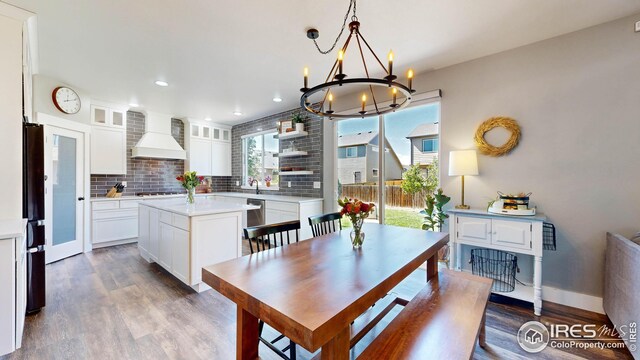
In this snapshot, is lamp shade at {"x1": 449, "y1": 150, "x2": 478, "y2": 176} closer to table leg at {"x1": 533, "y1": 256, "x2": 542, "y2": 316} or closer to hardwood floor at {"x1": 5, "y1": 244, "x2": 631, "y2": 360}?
table leg at {"x1": 533, "y1": 256, "x2": 542, "y2": 316}

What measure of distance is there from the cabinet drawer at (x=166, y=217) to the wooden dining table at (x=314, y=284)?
78.4 inches

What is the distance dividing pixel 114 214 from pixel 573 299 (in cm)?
656

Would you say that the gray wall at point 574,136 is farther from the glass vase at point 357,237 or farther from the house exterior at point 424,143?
the glass vase at point 357,237

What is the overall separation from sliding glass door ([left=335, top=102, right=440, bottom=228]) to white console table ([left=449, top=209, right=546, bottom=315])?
30.7 inches

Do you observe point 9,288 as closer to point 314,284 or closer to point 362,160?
point 314,284

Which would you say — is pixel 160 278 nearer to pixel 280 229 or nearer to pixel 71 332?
pixel 71 332

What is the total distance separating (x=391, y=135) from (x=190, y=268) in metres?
3.15

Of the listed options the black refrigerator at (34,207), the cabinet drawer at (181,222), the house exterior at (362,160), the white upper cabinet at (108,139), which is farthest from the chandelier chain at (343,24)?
the white upper cabinet at (108,139)

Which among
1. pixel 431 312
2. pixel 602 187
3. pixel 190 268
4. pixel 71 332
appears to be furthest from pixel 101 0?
pixel 602 187

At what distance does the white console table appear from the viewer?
2.37m

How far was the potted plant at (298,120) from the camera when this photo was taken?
473cm

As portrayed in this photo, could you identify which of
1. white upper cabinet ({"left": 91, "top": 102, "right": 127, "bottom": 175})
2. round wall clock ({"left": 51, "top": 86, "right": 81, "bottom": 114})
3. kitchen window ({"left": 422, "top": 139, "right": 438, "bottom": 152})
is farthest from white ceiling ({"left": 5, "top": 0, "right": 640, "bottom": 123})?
white upper cabinet ({"left": 91, "top": 102, "right": 127, "bottom": 175})

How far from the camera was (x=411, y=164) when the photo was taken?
364 cm

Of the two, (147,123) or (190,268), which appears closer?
(190,268)
